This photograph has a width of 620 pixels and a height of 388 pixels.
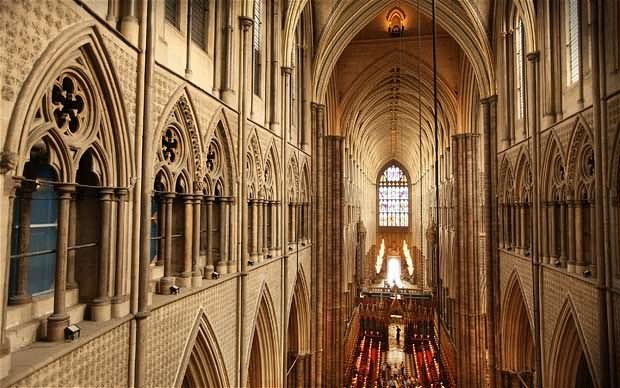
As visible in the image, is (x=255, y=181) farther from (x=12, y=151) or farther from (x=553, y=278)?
(x=553, y=278)

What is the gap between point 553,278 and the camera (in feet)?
32.2

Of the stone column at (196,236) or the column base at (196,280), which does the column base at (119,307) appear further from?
the stone column at (196,236)

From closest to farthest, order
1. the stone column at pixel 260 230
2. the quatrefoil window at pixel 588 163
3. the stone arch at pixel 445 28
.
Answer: the quatrefoil window at pixel 588 163, the stone column at pixel 260 230, the stone arch at pixel 445 28

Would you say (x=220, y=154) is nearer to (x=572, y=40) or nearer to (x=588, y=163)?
(x=588, y=163)

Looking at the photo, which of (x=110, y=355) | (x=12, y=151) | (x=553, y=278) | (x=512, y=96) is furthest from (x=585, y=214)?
(x=12, y=151)

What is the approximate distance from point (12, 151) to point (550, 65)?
11.3 meters

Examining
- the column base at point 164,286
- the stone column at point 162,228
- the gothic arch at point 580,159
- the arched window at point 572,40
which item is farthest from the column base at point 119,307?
the arched window at point 572,40

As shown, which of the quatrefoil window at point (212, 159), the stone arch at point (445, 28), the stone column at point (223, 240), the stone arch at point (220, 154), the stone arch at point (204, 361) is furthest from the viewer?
the stone arch at point (445, 28)

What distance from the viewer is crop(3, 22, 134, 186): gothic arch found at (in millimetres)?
3602

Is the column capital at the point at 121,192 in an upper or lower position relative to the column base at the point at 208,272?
upper

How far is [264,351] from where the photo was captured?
37.0ft

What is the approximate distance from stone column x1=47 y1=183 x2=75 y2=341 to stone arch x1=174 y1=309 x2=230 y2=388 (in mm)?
2958

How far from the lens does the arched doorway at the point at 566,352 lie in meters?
9.09

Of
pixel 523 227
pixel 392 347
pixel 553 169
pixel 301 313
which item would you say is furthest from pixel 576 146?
pixel 392 347
